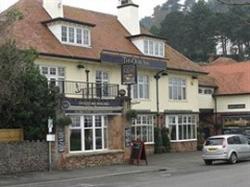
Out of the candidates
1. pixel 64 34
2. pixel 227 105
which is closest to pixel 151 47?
pixel 64 34

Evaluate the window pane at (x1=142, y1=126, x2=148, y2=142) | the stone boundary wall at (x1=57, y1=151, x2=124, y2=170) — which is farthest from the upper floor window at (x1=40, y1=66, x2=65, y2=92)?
the window pane at (x1=142, y1=126, x2=148, y2=142)

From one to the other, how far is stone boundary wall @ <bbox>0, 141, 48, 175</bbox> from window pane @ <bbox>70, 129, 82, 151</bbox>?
2.38 meters

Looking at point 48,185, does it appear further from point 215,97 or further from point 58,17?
point 215,97

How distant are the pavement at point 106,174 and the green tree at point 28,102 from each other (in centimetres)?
275

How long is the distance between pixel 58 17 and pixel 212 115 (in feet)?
68.8

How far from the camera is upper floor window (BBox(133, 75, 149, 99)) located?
3922 cm

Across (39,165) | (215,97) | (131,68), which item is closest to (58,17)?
(131,68)

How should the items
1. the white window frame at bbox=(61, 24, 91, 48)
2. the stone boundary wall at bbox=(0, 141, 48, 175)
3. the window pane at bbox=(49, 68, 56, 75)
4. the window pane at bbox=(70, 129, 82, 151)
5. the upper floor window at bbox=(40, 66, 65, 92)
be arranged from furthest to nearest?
the white window frame at bbox=(61, 24, 91, 48) → the window pane at bbox=(49, 68, 56, 75) → the upper floor window at bbox=(40, 66, 65, 92) → the window pane at bbox=(70, 129, 82, 151) → the stone boundary wall at bbox=(0, 141, 48, 175)

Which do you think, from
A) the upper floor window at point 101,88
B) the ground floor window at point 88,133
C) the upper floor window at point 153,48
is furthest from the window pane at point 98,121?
the upper floor window at point 153,48

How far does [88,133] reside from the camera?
30.7 meters

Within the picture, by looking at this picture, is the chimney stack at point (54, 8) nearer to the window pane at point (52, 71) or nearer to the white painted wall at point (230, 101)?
Result: the window pane at point (52, 71)

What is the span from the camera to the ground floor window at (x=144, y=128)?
128 ft

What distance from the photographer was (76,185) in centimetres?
2072

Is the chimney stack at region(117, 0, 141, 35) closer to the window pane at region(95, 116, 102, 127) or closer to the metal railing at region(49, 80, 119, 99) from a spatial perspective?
the metal railing at region(49, 80, 119, 99)
